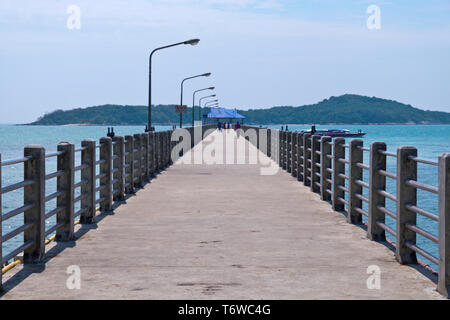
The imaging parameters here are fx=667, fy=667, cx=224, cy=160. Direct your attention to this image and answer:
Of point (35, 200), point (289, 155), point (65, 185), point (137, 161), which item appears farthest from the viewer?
point (289, 155)

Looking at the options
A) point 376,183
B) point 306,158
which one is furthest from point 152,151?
point 376,183

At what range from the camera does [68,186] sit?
905cm

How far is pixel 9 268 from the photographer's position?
23.9 ft

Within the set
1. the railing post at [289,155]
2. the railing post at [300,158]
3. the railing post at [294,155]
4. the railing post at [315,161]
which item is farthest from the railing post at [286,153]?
the railing post at [315,161]

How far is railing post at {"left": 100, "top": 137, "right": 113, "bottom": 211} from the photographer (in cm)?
1209

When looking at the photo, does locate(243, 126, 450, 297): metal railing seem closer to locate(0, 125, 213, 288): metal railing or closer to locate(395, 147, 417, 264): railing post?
locate(395, 147, 417, 264): railing post

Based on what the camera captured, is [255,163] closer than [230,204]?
No

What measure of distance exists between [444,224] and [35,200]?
4.41 m

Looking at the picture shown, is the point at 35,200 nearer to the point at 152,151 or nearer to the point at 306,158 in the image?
the point at 306,158

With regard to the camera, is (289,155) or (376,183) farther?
(289,155)

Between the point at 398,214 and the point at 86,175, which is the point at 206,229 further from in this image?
the point at 398,214

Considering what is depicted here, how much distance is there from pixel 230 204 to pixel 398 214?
6.01m
